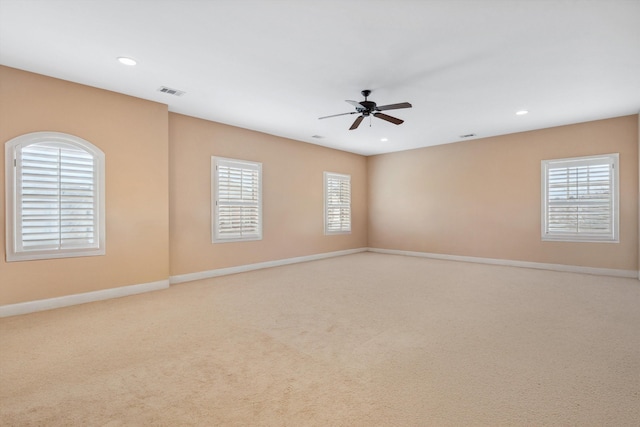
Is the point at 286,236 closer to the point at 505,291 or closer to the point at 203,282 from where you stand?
the point at 203,282

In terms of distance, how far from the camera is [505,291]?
4.40 metres

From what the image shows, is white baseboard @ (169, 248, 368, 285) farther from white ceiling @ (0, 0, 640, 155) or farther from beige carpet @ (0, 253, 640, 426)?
white ceiling @ (0, 0, 640, 155)

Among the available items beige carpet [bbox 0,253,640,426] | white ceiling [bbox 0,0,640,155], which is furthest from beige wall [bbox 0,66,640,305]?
beige carpet [bbox 0,253,640,426]

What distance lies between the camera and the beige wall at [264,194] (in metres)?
5.07

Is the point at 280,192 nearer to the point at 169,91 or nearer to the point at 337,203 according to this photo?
the point at 337,203

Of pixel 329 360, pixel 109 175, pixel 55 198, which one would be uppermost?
pixel 109 175

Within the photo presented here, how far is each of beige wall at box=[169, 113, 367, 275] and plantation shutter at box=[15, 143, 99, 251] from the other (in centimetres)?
116

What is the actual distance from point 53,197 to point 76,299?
1281mm

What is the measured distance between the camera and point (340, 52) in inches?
A: 123

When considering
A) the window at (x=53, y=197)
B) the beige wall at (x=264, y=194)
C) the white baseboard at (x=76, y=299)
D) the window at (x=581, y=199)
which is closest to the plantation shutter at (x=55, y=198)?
the window at (x=53, y=197)

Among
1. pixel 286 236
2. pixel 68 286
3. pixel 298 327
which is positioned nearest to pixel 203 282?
pixel 68 286

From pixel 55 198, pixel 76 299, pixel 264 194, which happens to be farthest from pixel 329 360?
pixel 264 194

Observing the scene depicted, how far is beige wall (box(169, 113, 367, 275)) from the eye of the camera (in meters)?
5.07

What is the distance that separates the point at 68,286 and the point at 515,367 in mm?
4779
